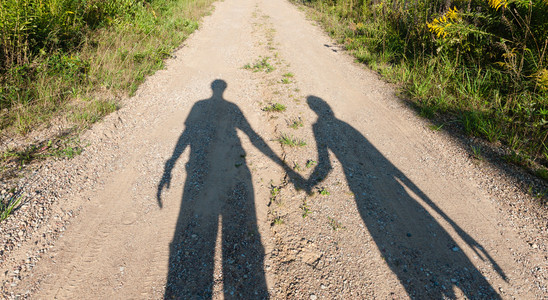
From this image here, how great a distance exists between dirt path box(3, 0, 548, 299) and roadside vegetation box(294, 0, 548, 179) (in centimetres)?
75

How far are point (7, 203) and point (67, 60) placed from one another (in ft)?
11.8

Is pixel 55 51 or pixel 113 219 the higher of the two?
pixel 55 51

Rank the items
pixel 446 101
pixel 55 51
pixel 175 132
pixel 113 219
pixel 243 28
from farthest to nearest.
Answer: pixel 243 28
pixel 55 51
pixel 446 101
pixel 175 132
pixel 113 219

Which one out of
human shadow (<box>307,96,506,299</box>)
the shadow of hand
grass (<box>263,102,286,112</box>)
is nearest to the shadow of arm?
human shadow (<box>307,96,506,299</box>)

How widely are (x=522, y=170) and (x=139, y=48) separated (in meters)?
8.29

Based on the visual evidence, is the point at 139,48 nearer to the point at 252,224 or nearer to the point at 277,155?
the point at 277,155

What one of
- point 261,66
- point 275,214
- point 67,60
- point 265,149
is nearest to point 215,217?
point 275,214

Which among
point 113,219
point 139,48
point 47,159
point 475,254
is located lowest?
point 475,254

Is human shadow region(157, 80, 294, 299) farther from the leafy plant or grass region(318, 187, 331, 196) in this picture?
grass region(318, 187, 331, 196)

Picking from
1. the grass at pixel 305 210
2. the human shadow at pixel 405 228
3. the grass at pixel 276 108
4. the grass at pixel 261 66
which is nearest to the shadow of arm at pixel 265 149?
the human shadow at pixel 405 228

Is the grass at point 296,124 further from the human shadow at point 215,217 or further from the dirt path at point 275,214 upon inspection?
the human shadow at point 215,217

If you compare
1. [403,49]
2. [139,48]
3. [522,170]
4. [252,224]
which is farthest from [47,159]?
[403,49]

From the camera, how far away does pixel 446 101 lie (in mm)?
5285

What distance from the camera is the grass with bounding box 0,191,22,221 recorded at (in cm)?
297
